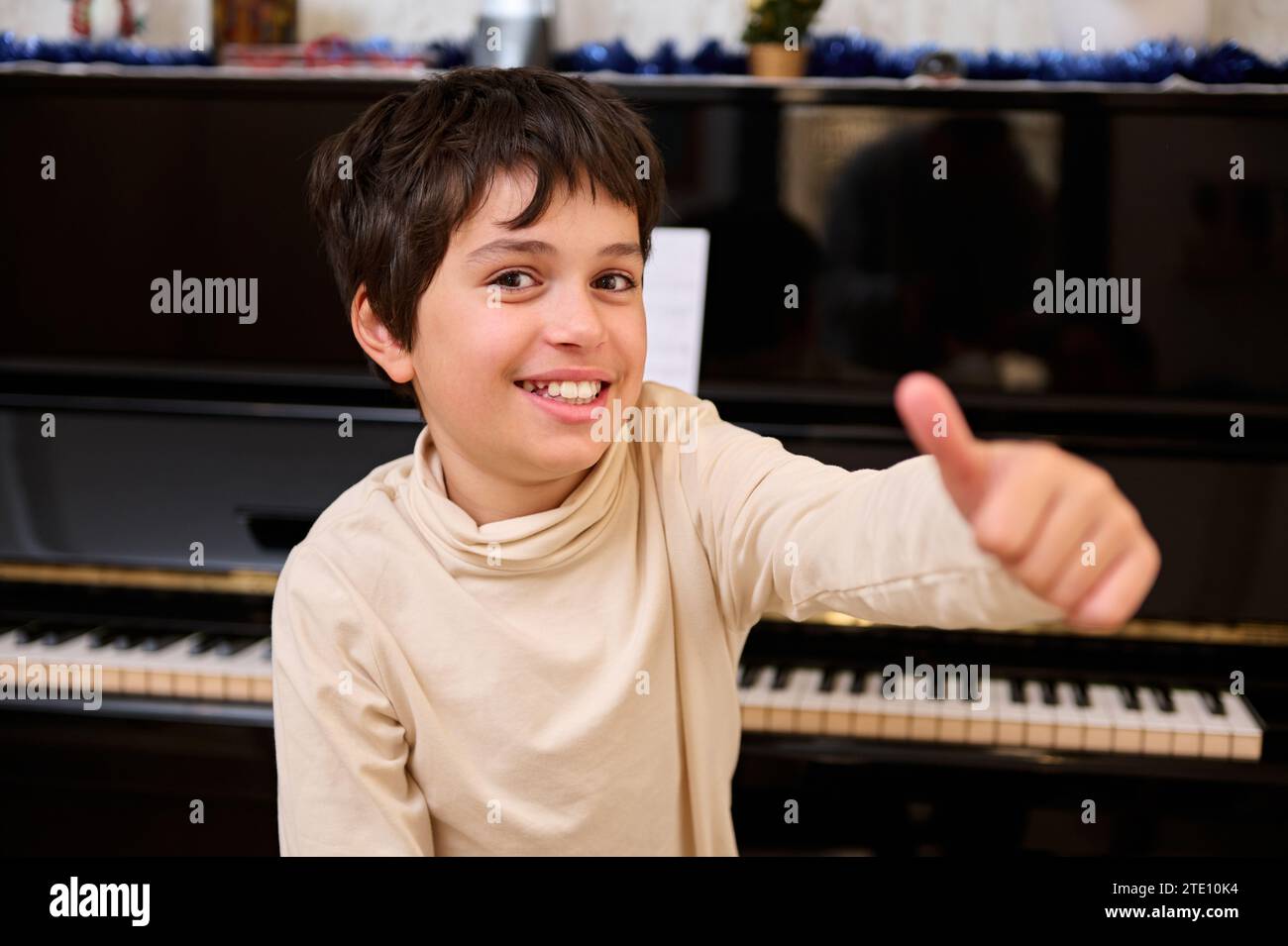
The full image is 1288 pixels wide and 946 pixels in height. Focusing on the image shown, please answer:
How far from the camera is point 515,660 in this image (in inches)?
43.2

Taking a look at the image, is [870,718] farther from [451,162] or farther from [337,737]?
[451,162]

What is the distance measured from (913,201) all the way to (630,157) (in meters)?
1.13

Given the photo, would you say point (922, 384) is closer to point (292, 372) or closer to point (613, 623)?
point (613, 623)

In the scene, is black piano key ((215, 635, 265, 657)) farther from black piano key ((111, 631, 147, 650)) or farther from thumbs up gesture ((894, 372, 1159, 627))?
thumbs up gesture ((894, 372, 1159, 627))

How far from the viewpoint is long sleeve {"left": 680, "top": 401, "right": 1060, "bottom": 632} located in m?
0.76

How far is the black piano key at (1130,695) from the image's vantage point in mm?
1902

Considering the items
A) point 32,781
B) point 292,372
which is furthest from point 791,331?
point 32,781

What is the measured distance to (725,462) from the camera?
1099 millimetres

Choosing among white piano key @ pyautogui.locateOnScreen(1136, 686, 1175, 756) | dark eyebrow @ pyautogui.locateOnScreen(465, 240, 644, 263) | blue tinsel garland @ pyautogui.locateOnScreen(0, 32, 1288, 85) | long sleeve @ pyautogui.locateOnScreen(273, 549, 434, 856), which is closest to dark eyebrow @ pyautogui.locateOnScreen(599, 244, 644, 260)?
dark eyebrow @ pyautogui.locateOnScreen(465, 240, 644, 263)

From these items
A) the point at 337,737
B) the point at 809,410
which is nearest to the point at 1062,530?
the point at 337,737

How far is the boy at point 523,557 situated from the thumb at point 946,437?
1.09 feet

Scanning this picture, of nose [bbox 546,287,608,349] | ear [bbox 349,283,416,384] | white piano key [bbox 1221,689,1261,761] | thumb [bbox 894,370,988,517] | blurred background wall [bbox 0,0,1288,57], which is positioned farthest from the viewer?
blurred background wall [bbox 0,0,1288,57]

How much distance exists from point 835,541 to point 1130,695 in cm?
127

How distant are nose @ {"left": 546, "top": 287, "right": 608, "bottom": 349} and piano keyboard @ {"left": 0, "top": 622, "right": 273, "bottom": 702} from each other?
1114 mm
